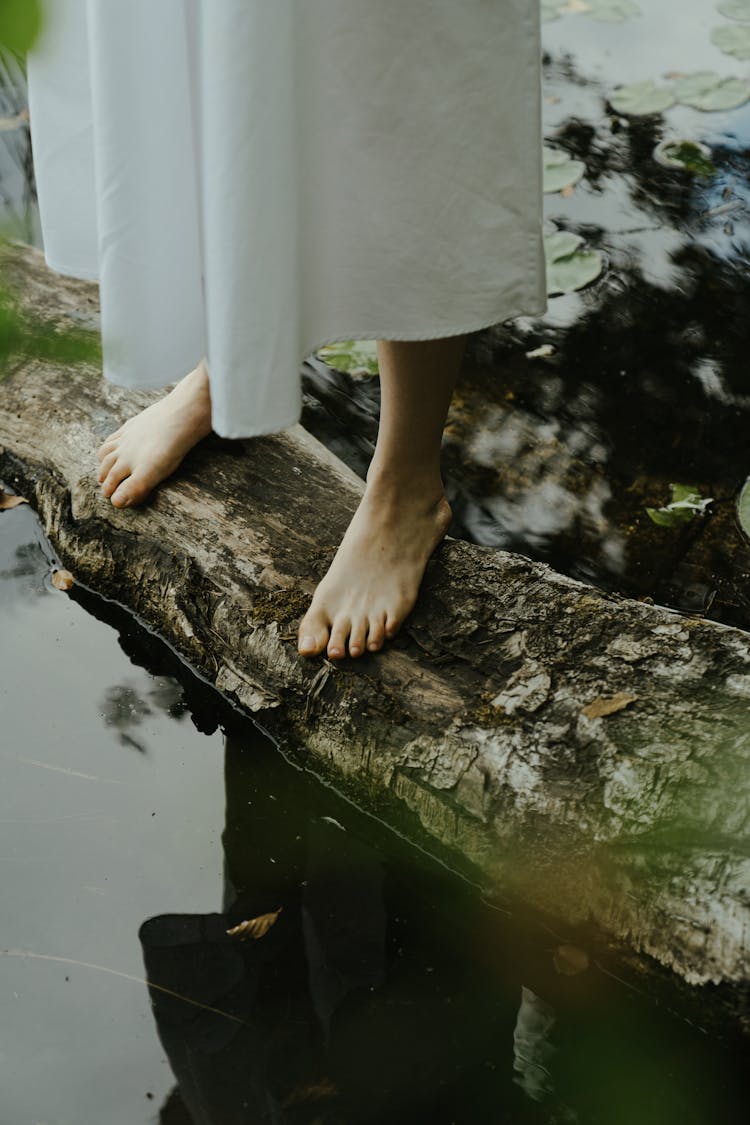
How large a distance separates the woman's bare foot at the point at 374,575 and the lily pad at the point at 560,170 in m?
1.28

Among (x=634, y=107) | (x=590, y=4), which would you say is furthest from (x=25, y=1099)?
(x=590, y=4)

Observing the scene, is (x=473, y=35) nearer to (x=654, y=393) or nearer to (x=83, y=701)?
(x=83, y=701)

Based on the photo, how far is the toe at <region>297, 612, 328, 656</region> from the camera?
126 centimetres

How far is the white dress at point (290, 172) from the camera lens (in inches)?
32.9

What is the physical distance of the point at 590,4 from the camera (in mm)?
2984

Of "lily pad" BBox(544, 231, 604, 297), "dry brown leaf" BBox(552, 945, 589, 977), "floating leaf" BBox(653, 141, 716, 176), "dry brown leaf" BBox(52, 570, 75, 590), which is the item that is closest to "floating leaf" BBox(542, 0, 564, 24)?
"floating leaf" BBox(653, 141, 716, 176)

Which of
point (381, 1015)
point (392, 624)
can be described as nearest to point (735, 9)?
point (392, 624)

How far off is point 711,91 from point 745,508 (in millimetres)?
1477

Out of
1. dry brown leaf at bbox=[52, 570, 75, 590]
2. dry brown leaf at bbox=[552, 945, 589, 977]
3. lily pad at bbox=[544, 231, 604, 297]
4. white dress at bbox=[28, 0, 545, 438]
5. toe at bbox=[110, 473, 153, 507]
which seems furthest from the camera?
lily pad at bbox=[544, 231, 604, 297]

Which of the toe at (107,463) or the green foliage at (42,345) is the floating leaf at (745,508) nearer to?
the toe at (107,463)

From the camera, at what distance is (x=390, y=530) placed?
4.29ft

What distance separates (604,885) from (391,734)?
0.94ft

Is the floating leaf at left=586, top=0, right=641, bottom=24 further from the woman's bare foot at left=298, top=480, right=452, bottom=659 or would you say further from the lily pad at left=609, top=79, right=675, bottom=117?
the woman's bare foot at left=298, top=480, right=452, bottom=659

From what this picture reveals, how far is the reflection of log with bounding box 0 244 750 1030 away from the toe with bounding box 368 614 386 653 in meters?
0.02
